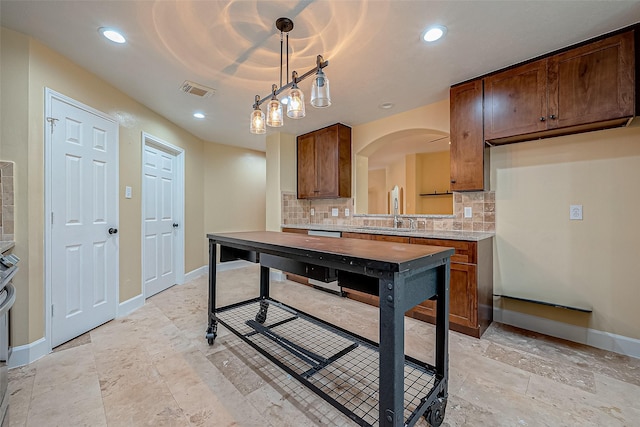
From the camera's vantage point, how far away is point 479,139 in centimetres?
251

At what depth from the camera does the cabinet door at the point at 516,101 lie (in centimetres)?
218

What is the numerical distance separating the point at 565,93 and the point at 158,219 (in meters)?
4.59

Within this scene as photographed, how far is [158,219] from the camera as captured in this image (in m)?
3.68

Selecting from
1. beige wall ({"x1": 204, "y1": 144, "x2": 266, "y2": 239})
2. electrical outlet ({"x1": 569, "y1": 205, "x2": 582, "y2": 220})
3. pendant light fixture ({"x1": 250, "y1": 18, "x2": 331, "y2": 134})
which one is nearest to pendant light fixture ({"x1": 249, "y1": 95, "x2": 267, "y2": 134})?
pendant light fixture ({"x1": 250, "y1": 18, "x2": 331, "y2": 134})

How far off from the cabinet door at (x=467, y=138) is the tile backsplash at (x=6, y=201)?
3.70 metres

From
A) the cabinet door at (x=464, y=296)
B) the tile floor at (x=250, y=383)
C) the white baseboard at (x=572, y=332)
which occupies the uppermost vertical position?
the cabinet door at (x=464, y=296)

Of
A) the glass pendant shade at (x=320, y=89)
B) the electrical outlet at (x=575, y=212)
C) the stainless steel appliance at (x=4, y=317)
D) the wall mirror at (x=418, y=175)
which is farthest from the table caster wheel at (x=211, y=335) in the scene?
the wall mirror at (x=418, y=175)

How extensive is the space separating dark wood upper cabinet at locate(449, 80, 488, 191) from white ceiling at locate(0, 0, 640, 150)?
167 mm

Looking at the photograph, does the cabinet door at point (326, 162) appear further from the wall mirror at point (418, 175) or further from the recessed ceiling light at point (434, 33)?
the recessed ceiling light at point (434, 33)

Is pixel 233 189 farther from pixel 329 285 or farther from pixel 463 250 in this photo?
pixel 463 250

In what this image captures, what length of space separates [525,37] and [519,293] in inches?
86.8

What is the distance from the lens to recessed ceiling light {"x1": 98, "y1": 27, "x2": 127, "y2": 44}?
1.86 m

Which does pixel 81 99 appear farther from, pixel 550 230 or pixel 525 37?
pixel 550 230

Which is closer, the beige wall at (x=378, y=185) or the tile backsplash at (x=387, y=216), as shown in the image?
the tile backsplash at (x=387, y=216)
